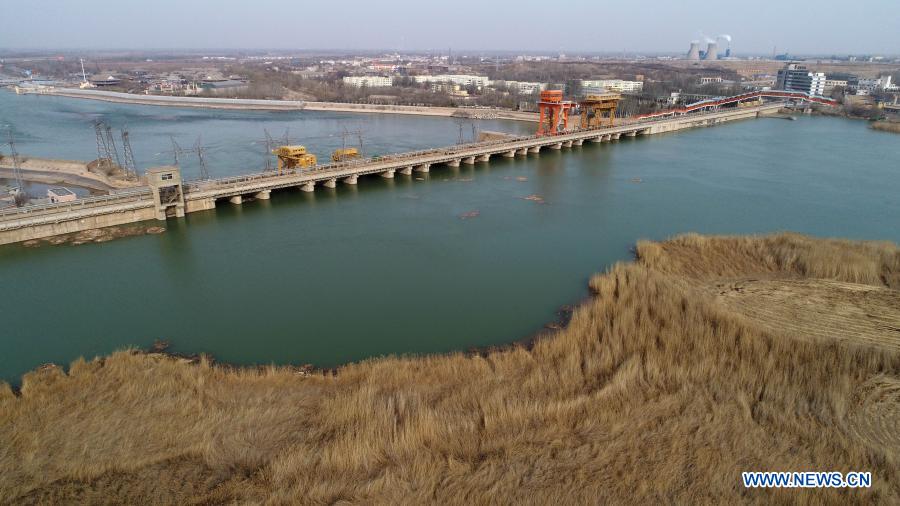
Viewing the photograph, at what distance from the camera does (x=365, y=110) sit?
3978 centimetres

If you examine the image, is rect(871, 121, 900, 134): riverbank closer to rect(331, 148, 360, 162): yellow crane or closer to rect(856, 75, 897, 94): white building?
rect(856, 75, 897, 94): white building

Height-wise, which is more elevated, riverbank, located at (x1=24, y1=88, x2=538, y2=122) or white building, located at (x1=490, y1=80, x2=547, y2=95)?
white building, located at (x1=490, y1=80, x2=547, y2=95)

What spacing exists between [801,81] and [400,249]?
54.7 m

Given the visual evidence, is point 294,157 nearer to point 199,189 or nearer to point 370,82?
point 199,189

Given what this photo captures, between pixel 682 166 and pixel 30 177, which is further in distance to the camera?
pixel 682 166

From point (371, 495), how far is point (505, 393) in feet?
6.61

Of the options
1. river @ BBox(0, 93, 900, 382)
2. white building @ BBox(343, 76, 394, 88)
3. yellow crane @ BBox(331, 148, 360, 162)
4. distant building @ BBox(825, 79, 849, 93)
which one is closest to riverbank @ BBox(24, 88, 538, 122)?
white building @ BBox(343, 76, 394, 88)

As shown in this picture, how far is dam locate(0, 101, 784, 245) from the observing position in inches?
452

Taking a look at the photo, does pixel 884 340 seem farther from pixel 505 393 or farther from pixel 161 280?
pixel 161 280

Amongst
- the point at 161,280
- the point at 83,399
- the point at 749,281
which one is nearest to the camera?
the point at 83,399

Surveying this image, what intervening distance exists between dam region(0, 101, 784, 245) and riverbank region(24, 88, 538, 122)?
13.7 m

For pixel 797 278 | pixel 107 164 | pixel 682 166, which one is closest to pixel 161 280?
pixel 107 164

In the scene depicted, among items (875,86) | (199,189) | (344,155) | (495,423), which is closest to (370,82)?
(344,155)

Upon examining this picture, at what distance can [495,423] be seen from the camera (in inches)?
210
